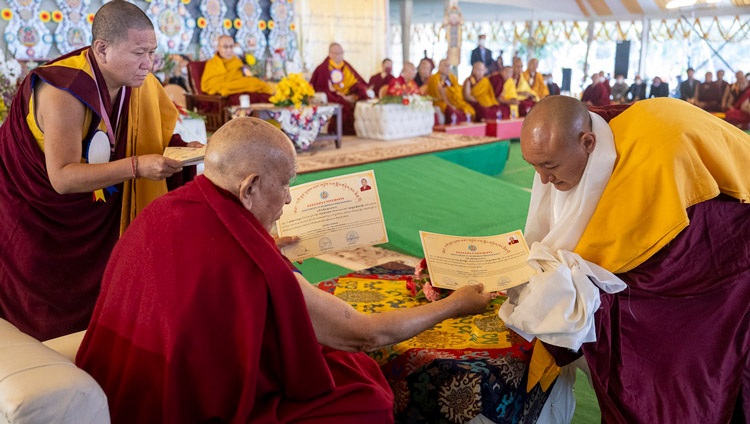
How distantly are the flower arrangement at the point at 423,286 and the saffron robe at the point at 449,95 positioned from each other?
814 cm

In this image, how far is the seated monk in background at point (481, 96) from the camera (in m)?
10.4

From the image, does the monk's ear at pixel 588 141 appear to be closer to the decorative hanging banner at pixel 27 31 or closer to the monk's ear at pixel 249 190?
the monk's ear at pixel 249 190

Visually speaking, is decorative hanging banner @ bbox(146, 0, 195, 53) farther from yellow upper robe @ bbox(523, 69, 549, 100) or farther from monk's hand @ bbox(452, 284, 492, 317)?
monk's hand @ bbox(452, 284, 492, 317)

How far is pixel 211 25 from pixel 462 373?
371 inches

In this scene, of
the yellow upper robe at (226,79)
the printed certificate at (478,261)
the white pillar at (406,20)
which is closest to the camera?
the printed certificate at (478,261)

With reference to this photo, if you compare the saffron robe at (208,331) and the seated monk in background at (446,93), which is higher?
the saffron robe at (208,331)

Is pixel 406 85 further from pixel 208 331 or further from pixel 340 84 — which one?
pixel 208 331

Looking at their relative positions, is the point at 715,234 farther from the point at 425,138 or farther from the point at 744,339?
the point at 425,138

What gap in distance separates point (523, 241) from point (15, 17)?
8321 mm

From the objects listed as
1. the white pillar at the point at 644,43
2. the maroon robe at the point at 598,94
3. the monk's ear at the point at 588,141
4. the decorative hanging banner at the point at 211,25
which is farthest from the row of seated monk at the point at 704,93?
the monk's ear at the point at 588,141

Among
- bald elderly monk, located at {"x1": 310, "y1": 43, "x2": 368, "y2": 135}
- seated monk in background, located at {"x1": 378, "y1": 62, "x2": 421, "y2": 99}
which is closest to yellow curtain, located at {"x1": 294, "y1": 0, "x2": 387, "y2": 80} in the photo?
bald elderly monk, located at {"x1": 310, "y1": 43, "x2": 368, "y2": 135}

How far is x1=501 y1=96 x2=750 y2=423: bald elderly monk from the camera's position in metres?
1.56

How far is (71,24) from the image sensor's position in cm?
855

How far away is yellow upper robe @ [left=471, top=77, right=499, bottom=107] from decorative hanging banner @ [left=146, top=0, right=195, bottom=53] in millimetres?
4541
